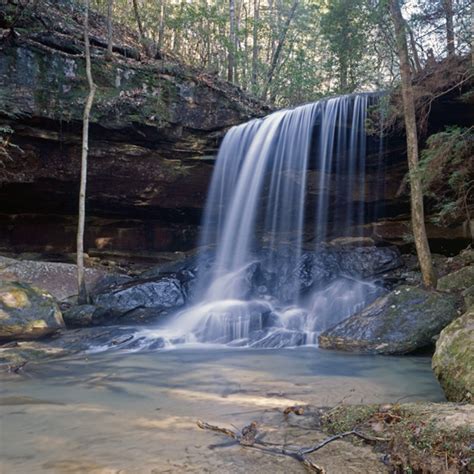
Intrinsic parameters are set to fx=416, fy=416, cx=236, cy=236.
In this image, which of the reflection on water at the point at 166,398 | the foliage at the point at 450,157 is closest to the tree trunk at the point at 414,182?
the foliage at the point at 450,157

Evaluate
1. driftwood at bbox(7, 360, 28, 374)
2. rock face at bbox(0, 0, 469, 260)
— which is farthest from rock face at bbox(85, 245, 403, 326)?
driftwood at bbox(7, 360, 28, 374)

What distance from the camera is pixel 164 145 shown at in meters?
11.6

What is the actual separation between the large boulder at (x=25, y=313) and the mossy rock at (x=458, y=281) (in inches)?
288

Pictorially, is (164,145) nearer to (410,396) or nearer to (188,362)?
(188,362)

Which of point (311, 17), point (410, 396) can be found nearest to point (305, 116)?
point (410, 396)

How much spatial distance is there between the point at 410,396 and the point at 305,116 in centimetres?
831

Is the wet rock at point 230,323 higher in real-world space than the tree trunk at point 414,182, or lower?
lower

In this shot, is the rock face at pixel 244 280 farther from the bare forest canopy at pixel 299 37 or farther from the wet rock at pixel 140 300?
the bare forest canopy at pixel 299 37

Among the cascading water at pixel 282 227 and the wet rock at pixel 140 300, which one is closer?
the cascading water at pixel 282 227

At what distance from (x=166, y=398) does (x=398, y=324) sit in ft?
13.2

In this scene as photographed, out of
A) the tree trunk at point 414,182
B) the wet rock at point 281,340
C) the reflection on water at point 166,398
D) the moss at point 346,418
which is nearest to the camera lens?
the reflection on water at point 166,398

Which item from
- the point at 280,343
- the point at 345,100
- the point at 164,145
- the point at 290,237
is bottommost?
the point at 280,343

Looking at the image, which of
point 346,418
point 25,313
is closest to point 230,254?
point 25,313

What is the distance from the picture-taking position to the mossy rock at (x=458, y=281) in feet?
25.8
